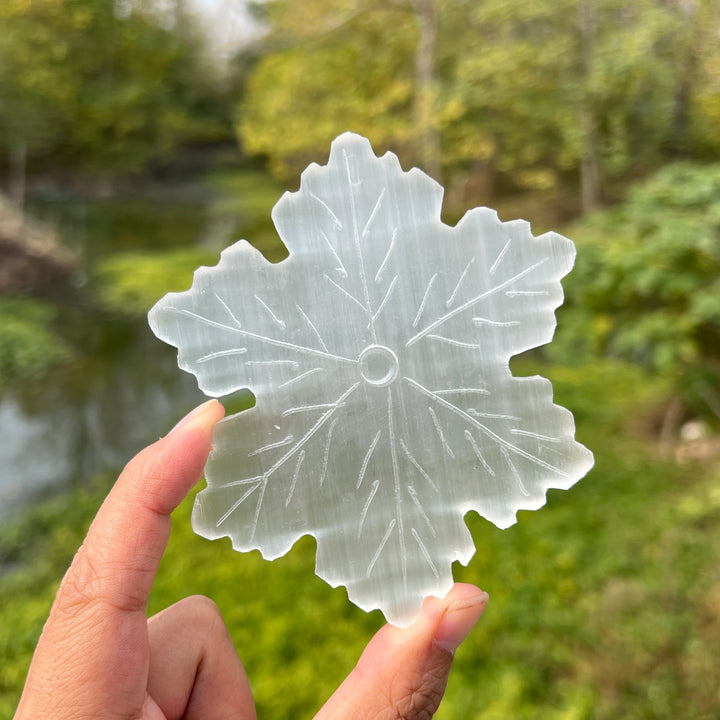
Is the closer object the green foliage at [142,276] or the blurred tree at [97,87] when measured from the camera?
the green foliage at [142,276]

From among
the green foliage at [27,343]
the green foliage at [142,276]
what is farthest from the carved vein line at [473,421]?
the green foliage at [142,276]

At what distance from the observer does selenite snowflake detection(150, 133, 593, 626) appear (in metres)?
0.85

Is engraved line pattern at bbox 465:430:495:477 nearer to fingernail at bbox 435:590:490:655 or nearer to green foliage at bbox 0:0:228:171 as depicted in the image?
fingernail at bbox 435:590:490:655

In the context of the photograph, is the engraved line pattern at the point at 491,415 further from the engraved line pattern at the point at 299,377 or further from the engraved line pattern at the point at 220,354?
the engraved line pattern at the point at 220,354

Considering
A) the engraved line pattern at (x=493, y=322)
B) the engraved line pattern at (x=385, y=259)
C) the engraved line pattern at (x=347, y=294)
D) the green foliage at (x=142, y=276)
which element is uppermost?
the engraved line pattern at (x=385, y=259)

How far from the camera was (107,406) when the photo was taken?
419 cm

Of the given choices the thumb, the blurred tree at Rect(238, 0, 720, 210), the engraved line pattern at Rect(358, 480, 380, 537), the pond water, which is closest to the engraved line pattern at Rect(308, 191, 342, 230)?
the engraved line pattern at Rect(358, 480, 380, 537)

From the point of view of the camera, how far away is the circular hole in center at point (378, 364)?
2.83 ft

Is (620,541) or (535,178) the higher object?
(535,178)

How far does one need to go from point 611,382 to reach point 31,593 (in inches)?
134

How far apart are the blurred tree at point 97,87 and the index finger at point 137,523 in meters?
6.46

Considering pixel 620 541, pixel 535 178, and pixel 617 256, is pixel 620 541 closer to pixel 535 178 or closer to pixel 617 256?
pixel 617 256

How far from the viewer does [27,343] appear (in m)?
4.50

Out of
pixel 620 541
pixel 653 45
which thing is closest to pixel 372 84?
pixel 653 45
